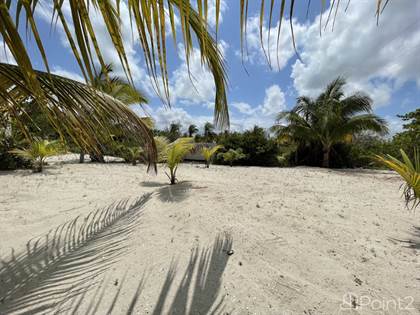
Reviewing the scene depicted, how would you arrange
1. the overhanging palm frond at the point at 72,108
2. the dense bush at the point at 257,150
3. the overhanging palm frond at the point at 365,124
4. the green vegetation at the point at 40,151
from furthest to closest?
the dense bush at the point at 257,150 < the overhanging palm frond at the point at 365,124 < the green vegetation at the point at 40,151 < the overhanging palm frond at the point at 72,108

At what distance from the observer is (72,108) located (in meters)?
1.06

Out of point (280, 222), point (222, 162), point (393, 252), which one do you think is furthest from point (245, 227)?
point (222, 162)

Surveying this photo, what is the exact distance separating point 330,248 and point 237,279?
101cm

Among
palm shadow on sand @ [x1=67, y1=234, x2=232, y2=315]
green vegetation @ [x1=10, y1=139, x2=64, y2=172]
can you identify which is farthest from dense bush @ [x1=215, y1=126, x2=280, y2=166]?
palm shadow on sand @ [x1=67, y1=234, x2=232, y2=315]

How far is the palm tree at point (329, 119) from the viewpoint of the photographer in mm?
9875

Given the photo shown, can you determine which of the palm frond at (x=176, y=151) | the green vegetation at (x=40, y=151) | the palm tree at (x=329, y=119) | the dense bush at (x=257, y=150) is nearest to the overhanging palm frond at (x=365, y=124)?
the palm tree at (x=329, y=119)

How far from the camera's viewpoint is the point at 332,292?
1.30 meters

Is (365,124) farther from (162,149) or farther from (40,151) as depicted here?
(40,151)

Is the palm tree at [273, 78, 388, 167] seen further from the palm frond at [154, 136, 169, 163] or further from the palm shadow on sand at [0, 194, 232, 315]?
the palm shadow on sand at [0, 194, 232, 315]

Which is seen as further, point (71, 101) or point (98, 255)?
point (98, 255)

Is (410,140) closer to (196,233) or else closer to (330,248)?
(330,248)

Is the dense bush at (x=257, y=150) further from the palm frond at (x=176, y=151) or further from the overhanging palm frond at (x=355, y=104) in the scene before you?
the palm frond at (x=176, y=151)

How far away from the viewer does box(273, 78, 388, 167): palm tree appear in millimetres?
9875

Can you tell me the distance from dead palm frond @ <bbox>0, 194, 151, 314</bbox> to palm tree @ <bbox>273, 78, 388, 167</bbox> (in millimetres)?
11148
